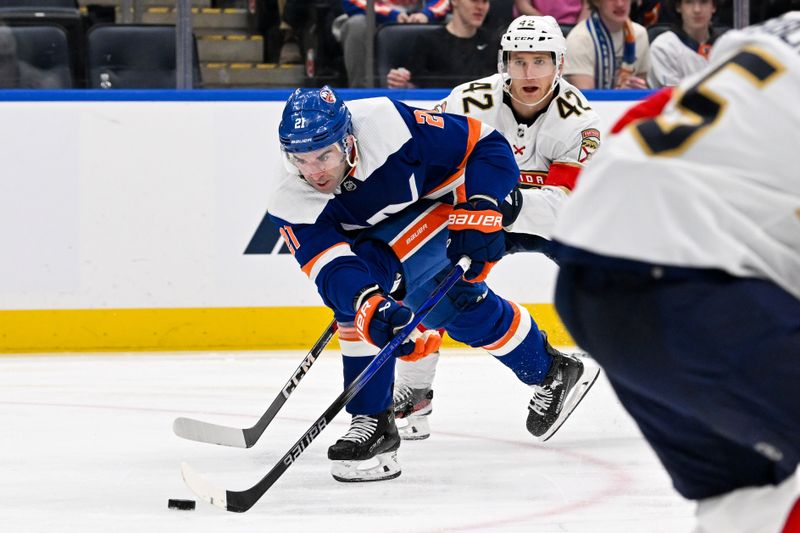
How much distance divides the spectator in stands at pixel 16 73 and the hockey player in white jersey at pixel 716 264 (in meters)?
4.08

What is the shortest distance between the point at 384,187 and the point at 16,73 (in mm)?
2537

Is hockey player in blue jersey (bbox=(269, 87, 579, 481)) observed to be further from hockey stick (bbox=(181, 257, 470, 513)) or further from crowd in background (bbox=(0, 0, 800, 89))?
crowd in background (bbox=(0, 0, 800, 89))

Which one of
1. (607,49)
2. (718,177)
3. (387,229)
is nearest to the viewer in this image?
(718,177)

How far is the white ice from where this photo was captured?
2.51 m

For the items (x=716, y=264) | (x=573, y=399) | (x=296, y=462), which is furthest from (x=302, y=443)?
(x=716, y=264)

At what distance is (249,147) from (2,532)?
2.77 m

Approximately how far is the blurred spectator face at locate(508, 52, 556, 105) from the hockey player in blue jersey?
554mm

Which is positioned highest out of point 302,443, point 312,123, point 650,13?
point 312,123

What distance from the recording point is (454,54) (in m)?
5.19

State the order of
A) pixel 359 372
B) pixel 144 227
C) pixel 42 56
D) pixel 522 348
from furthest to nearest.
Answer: pixel 42 56 → pixel 144 227 → pixel 522 348 → pixel 359 372

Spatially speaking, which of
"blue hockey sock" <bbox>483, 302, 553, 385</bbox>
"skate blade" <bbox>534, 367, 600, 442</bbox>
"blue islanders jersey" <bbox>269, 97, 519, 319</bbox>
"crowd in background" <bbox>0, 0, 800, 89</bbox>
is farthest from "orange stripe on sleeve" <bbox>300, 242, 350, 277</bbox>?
"crowd in background" <bbox>0, 0, 800, 89</bbox>

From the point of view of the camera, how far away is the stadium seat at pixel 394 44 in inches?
205

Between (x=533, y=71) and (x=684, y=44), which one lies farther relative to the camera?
(x=684, y=44)

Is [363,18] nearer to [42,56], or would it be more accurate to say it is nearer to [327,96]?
[42,56]
